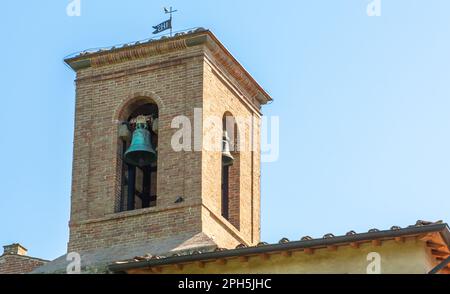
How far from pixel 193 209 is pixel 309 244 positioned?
18.5 ft

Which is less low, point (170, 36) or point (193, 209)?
point (170, 36)

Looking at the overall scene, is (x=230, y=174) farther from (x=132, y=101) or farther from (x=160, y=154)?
(x=132, y=101)

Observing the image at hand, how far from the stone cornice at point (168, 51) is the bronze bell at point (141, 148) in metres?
1.21

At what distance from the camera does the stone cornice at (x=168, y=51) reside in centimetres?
2610

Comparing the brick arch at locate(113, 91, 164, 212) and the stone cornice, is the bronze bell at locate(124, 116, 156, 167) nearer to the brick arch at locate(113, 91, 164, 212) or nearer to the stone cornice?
the brick arch at locate(113, 91, 164, 212)

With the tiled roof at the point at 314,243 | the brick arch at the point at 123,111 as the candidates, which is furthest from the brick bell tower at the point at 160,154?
the tiled roof at the point at 314,243

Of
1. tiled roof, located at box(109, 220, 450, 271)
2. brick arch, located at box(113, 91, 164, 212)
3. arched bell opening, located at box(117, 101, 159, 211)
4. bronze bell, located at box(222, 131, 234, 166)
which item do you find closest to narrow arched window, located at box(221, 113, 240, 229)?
bronze bell, located at box(222, 131, 234, 166)

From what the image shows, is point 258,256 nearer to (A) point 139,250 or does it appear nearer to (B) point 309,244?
(B) point 309,244

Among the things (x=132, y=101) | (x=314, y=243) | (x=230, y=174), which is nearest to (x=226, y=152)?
(x=230, y=174)

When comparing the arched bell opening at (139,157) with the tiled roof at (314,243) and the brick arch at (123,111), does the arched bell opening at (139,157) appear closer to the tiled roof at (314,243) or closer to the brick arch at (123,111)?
the brick arch at (123,111)

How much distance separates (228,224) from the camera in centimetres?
2570
